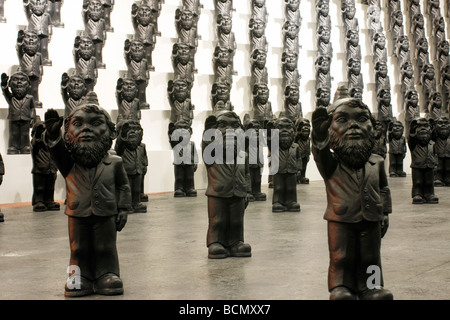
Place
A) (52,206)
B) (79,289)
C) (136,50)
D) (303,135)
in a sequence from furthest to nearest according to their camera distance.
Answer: (136,50) → (303,135) → (52,206) → (79,289)

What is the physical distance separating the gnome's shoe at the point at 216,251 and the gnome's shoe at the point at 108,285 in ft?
3.78

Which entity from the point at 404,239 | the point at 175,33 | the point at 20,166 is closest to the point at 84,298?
the point at 404,239

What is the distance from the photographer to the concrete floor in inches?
145

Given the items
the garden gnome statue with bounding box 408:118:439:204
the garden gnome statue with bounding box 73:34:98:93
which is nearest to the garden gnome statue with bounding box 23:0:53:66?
the garden gnome statue with bounding box 73:34:98:93

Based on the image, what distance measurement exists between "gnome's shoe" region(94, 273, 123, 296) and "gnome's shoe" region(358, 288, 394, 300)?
1293 mm

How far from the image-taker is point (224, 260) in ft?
15.3

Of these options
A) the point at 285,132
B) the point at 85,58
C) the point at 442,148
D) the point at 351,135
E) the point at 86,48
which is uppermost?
the point at 86,48

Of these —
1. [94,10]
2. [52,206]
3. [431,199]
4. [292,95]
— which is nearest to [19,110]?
[52,206]

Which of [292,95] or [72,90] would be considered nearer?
[72,90]

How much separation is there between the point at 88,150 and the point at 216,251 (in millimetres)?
1456

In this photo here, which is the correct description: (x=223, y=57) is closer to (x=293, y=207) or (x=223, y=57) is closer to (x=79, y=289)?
(x=293, y=207)

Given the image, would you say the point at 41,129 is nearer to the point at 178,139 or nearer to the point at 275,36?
the point at 178,139

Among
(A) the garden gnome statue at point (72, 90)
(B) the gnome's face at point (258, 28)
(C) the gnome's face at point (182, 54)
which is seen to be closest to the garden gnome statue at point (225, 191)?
(A) the garden gnome statue at point (72, 90)

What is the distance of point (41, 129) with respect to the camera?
791 centimetres
